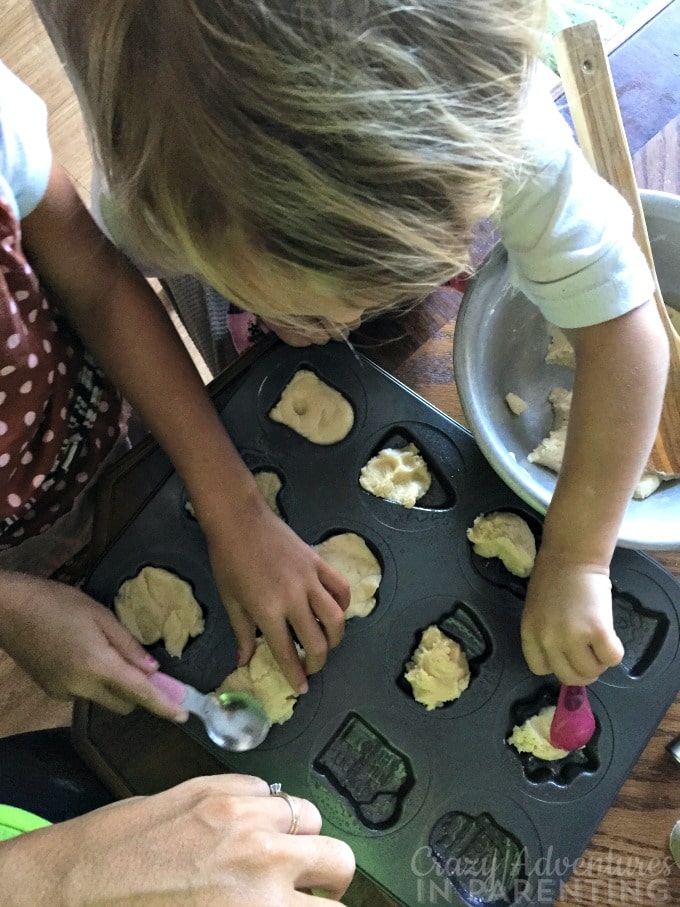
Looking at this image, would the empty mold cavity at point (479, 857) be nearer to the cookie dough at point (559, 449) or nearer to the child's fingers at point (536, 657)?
the child's fingers at point (536, 657)

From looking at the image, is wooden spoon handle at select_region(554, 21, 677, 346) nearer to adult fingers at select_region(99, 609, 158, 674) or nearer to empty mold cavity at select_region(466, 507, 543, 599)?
empty mold cavity at select_region(466, 507, 543, 599)

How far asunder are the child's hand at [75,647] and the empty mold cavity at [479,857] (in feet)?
0.77

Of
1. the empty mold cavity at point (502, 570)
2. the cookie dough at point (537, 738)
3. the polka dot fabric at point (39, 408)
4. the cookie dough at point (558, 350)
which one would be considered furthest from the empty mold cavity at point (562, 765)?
the polka dot fabric at point (39, 408)

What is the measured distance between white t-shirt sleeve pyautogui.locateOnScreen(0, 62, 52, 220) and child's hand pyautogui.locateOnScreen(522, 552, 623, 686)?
49cm

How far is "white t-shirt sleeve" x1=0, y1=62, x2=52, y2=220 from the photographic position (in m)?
0.49

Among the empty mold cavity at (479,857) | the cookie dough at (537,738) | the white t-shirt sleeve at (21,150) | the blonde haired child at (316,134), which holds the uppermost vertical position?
the white t-shirt sleeve at (21,150)

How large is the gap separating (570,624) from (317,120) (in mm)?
402

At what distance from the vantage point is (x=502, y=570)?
1.93ft

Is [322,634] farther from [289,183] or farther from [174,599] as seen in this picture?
[289,183]

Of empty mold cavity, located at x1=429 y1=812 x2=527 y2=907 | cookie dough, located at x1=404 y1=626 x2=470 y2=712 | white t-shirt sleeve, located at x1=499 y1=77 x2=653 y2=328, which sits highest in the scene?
white t-shirt sleeve, located at x1=499 y1=77 x2=653 y2=328

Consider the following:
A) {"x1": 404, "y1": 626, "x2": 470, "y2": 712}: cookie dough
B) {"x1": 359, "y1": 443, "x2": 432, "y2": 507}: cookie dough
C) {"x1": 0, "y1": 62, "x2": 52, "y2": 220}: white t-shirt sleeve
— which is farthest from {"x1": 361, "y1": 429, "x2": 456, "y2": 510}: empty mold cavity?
{"x1": 0, "y1": 62, "x2": 52, "y2": 220}: white t-shirt sleeve

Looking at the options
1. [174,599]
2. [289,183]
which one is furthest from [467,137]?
[174,599]

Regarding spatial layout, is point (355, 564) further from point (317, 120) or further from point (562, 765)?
point (317, 120)

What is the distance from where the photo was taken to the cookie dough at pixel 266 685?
1.84 ft
